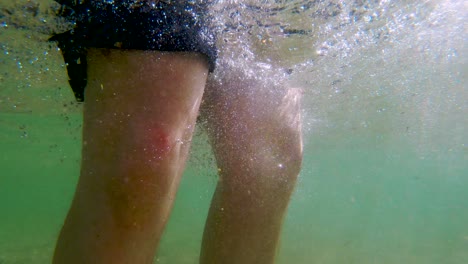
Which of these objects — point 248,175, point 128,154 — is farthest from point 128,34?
point 248,175

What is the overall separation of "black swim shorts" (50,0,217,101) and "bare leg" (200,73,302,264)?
59 centimetres

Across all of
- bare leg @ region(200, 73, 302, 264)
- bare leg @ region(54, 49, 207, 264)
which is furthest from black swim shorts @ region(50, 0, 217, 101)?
bare leg @ region(200, 73, 302, 264)

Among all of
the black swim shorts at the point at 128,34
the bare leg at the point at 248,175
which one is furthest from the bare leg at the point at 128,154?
the bare leg at the point at 248,175

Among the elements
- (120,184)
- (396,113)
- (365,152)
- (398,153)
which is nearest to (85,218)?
(120,184)

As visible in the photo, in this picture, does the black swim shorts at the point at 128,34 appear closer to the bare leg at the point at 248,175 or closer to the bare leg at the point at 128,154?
the bare leg at the point at 128,154

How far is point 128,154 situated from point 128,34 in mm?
765

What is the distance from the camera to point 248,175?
258 cm

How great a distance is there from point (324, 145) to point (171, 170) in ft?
107

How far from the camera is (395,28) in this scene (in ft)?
27.5

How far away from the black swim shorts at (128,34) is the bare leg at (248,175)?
23.1 inches

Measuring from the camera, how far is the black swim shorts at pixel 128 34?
2.05 metres

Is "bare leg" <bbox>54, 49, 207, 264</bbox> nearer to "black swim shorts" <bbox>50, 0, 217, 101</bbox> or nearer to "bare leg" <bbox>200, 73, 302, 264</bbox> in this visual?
"black swim shorts" <bbox>50, 0, 217, 101</bbox>

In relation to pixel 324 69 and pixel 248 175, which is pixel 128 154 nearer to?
pixel 248 175

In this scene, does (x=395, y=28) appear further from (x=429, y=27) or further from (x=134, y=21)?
(x=134, y=21)
